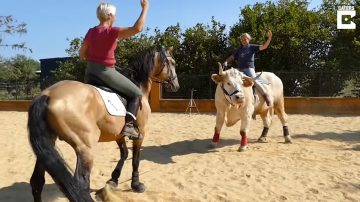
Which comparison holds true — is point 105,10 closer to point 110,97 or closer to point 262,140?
point 110,97

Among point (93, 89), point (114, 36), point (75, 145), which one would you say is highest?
point (114, 36)

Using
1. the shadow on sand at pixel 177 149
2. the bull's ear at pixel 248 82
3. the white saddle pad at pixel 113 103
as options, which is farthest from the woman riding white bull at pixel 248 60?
the white saddle pad at pixel 113 103

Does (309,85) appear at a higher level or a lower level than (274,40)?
lower

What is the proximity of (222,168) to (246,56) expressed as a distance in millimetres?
3340

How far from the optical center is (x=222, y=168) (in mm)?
7648

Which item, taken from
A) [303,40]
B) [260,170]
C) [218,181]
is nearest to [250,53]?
[260,170]

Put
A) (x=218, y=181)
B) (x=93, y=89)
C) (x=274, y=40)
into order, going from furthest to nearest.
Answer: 1. (x=274, y=40)
2. (x=218, y=181)
3. (x=93, y=89)

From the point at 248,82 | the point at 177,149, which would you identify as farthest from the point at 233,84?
the point at 177,149

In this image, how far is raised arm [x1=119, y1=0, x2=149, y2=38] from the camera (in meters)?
4.97

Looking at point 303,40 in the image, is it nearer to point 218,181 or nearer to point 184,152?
point 184,152

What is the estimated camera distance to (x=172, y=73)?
7.02m

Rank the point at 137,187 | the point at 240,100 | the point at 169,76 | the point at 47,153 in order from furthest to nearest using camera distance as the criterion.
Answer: the point at 240,100 → the point at 169,76 → the point at 137,187 → the point at 47,153

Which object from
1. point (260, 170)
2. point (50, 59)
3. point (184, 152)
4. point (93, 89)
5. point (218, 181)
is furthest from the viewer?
point (50, 59)

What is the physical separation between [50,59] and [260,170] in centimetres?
4569
